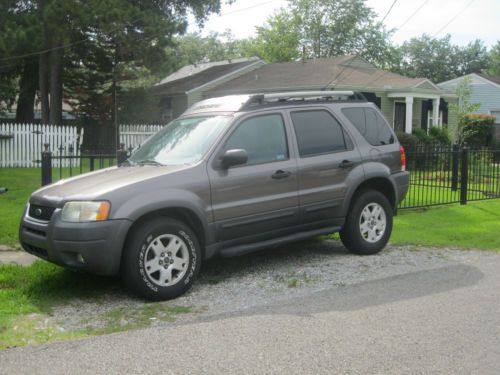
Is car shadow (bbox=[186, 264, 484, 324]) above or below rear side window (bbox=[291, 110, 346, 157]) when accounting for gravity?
below

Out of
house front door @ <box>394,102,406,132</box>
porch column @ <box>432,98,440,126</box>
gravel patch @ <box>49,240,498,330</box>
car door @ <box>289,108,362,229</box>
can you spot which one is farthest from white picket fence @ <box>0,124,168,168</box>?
porch column @ <box>432,98,440,126</box>

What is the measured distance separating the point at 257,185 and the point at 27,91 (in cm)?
2738

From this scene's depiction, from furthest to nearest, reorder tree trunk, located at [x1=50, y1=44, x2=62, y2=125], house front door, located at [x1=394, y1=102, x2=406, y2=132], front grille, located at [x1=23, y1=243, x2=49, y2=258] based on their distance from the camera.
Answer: house front door, located at [x1=394, y1=102, x2=406, y2=132] < tree trunk, located at [x1=50, y1=44, x2=62, y2=125] < front grille, located at [x1=23, y1=243, x2=49, y2=258]

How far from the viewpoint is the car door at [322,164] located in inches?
271

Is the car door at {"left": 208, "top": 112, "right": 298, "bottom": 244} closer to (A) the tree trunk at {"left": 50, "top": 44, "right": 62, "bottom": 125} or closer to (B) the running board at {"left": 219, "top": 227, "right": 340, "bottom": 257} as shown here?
(B) the running board at {"left": 219, "top": 227, "right": 340, "bottom": 257}

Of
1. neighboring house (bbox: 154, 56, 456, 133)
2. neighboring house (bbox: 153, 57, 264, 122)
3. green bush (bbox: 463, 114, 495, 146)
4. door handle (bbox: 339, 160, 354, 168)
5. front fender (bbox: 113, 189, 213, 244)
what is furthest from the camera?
green bush (bbox: 463, 114, 495, 146)

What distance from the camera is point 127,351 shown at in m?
4.36

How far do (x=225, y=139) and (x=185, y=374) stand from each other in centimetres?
295

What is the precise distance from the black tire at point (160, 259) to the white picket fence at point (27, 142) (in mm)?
13686

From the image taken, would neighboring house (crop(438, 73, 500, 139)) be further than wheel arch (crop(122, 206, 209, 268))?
Yes

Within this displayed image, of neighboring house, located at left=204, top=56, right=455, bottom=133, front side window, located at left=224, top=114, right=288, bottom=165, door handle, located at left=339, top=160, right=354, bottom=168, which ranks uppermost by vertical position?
neighboring house, located at left=204, top=56, right=455, bottom=133

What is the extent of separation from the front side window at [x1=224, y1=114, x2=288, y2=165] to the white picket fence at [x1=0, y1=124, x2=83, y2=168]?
13053mm

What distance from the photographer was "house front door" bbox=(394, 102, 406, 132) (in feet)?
98.2

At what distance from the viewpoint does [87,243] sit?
534 centimetres
